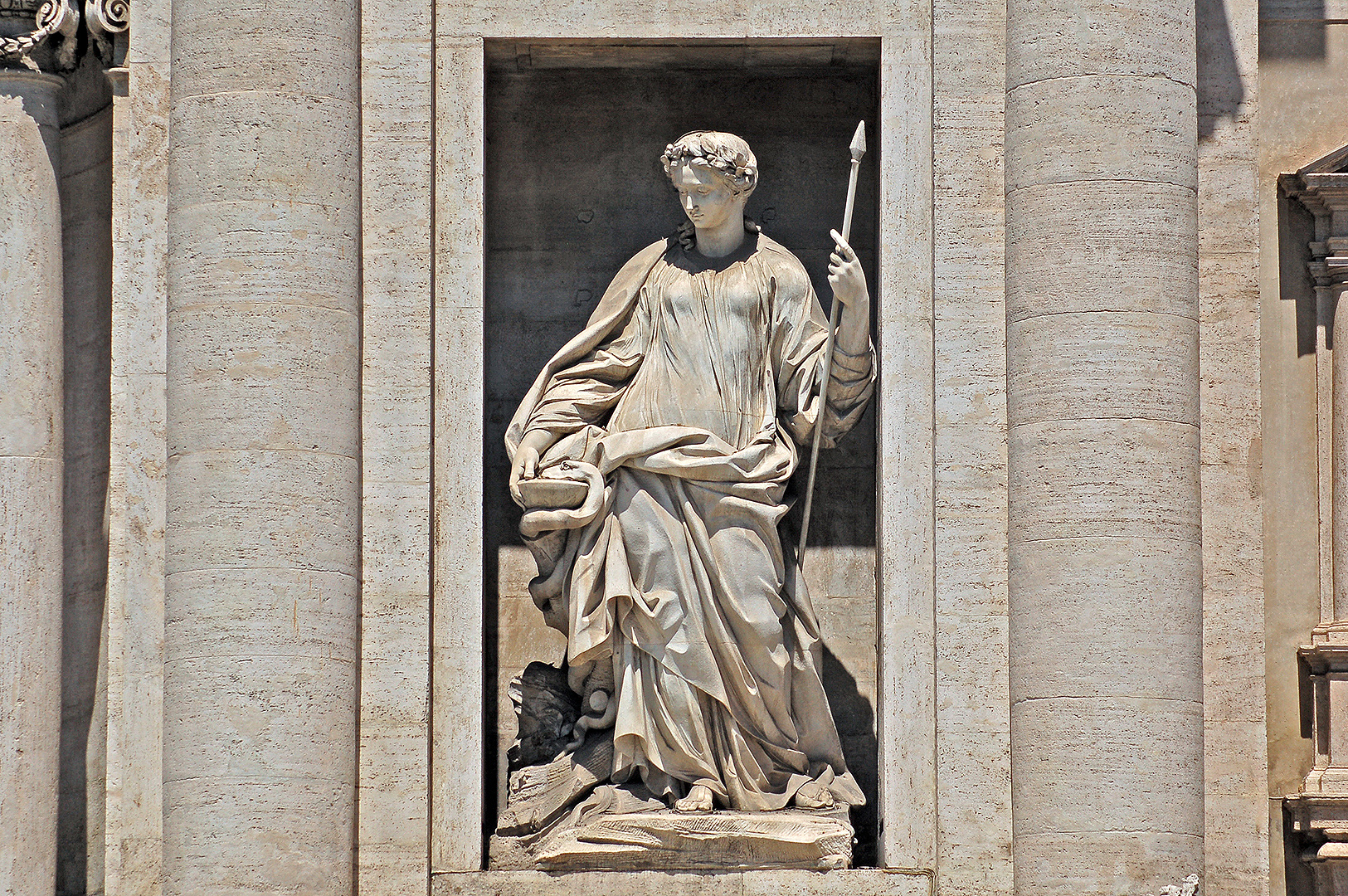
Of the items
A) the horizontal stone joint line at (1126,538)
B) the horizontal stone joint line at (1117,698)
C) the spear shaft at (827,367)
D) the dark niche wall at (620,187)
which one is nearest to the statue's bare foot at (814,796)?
the spear shaft at (827,367)

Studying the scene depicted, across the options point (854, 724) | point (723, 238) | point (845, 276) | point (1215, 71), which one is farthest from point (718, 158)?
point (854, 724)

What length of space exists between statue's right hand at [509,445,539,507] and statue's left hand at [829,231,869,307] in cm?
178

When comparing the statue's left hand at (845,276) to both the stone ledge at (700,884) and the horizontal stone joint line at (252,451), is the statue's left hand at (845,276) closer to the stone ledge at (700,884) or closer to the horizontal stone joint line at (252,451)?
the horizontal stone joint line at (252,451)

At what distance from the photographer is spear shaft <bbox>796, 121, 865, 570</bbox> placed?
1221 centimetres

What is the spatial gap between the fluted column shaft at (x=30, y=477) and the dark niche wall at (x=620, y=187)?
240 centimetres

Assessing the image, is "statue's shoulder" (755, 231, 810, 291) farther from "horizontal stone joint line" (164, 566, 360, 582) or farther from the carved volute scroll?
the carved volute scroll

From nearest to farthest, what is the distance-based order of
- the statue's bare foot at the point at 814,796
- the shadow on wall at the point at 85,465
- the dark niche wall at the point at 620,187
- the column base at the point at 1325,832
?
the statue's bare foot at the point at 814,796, the column base at the point at 1325,832, the shadow on wall at the point at 85,465, the dark niche wall at the point at 620,187

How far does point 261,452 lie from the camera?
1184cm

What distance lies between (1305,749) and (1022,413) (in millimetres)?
2517

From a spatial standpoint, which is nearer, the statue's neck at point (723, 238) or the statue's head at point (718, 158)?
the statue's head at point (718, 158)

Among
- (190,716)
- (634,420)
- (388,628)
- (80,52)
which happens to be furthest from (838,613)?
(80,52)

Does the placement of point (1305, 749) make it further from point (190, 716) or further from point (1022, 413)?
point (190, 716)

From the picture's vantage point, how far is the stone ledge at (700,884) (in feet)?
39.1

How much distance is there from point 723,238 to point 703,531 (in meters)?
1.67
